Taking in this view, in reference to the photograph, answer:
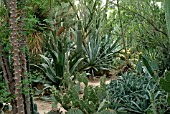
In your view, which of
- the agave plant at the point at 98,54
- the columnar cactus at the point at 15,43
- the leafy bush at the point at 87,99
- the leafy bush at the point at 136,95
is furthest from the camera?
the agave plant at the point at 98,54

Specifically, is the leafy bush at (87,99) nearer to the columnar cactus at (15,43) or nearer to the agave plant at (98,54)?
the columnar cactus at (15,43)

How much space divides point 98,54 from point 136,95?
3791mm

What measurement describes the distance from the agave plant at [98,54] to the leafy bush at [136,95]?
2752 millimetres

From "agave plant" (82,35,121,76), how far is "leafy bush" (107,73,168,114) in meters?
2.75

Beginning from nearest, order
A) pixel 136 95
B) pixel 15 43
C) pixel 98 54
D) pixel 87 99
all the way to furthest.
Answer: pixel 15 43 < pixel 87 99 < pixel 136 95 < pixel 98 54

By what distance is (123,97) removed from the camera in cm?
359

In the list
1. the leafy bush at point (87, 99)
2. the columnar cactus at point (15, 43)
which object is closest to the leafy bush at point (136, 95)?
the leafy bush at point (87, 99)

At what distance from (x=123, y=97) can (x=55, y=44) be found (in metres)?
2.75

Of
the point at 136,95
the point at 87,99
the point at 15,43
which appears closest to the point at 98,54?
the point at 136,95

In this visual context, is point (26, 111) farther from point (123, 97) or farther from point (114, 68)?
point (114, 68)

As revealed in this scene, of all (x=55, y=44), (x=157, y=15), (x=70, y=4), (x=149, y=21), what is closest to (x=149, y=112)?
(x=149, y=21)

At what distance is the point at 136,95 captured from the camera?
3.53 m

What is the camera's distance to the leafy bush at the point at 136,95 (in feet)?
10.9

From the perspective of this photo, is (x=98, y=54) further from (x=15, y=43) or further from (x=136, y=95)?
(x=15, y=43)
